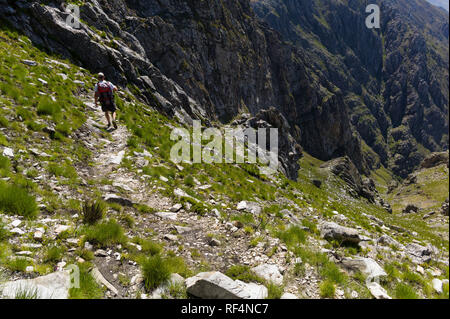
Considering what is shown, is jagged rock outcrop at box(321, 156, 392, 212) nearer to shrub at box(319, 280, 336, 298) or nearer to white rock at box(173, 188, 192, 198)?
white rock at box(173, 188, 192, 198)

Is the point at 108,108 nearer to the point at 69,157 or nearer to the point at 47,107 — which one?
the point at 47,107

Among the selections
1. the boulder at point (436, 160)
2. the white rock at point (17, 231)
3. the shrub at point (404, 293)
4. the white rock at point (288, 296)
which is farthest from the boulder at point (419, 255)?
the boulder at point (436, 160)

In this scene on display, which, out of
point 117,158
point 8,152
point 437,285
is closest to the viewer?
point 437,285

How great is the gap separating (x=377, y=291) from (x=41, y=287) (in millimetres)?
7786

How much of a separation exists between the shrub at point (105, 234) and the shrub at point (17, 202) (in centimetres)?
157

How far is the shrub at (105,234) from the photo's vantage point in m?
6.21

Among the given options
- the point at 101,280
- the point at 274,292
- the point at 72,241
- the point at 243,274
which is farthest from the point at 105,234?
the point at 274,292

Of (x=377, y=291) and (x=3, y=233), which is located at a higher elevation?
(x=3, y=233)

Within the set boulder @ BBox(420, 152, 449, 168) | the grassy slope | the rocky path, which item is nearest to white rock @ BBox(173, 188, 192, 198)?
the grassy slope

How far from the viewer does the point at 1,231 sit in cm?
525

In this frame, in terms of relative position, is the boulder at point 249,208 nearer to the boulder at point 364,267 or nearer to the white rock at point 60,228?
the boulder at point 364,267

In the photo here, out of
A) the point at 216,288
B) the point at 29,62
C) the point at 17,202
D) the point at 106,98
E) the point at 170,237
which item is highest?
the point at 29,62

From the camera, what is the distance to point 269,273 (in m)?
6.62
